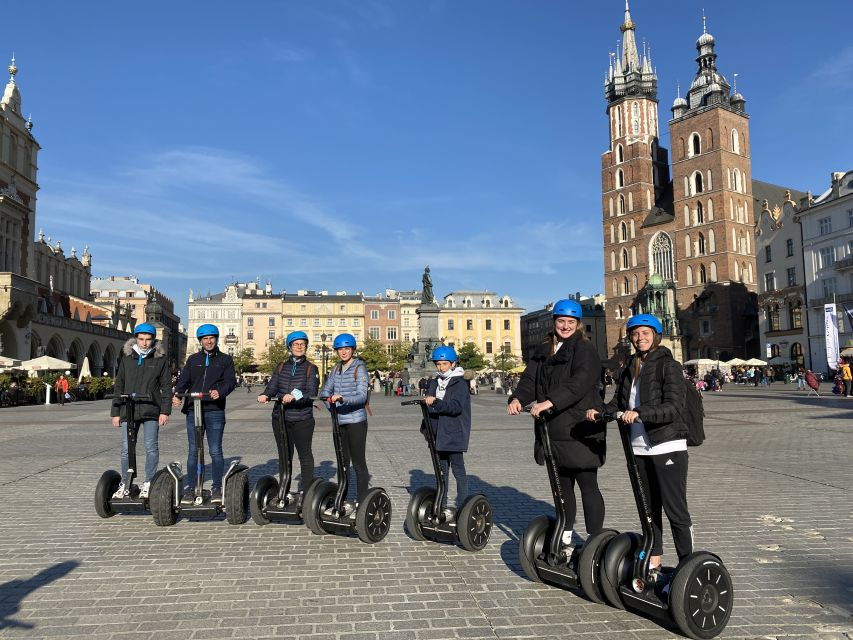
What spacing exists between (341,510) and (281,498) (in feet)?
2.47

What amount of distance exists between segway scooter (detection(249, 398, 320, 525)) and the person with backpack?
1.59 feet

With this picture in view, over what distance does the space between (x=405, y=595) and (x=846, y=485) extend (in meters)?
6.59

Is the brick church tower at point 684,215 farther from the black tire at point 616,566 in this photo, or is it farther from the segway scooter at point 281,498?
the black tire at point 616,566

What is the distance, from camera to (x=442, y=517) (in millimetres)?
5797

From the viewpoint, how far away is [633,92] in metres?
81.8

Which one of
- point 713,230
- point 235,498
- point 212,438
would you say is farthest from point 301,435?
point 713,230

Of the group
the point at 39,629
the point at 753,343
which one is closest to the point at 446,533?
the point at 39,629

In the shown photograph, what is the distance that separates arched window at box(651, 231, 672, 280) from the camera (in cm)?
7462

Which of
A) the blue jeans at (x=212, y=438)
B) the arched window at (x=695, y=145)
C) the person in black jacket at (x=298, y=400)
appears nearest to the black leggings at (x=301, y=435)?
the person in black jacket at (x=298, y=400)

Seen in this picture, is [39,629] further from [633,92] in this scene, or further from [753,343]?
[633,92]

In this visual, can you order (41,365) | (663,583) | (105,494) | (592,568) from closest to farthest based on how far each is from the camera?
(663,583) < (592,568) < (105,494) < (41,365)

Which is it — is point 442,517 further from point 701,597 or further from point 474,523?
point 701,597

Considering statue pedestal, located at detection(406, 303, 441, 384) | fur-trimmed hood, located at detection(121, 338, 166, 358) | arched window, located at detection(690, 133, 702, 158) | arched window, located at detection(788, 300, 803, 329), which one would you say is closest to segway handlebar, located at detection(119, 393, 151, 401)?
fur-trimmed hood, located at detection(121, 338, 166, 358)

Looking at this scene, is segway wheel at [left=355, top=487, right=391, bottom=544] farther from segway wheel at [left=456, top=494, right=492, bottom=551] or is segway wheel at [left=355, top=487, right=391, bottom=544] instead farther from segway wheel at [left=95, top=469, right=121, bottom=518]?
segway wheel at [left=95, top=469, right=121, bottom=518]
